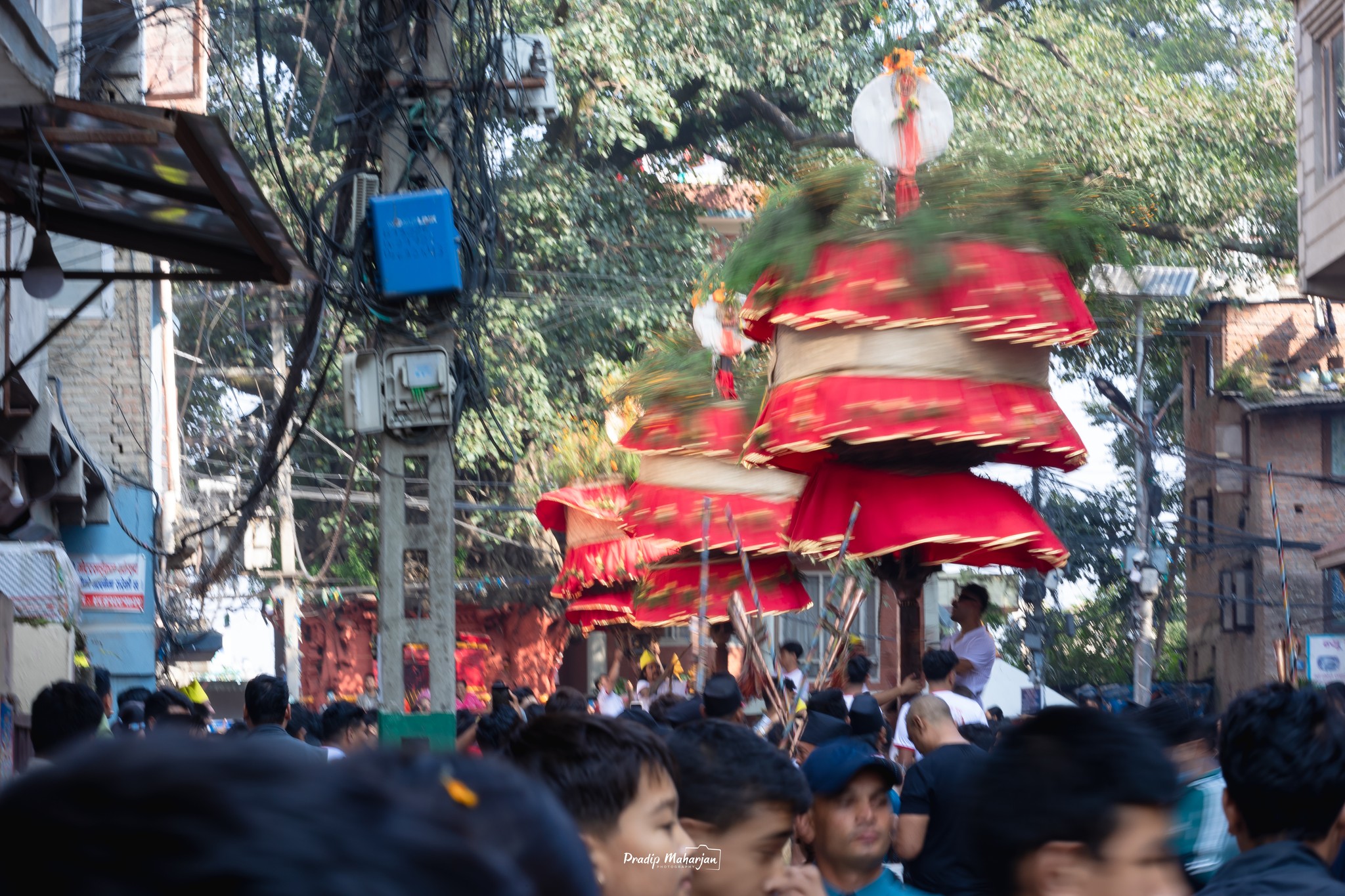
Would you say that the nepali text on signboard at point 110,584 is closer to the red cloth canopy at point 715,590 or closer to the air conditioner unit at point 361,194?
the red cloth canopy at point 715,590

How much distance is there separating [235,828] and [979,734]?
623cm

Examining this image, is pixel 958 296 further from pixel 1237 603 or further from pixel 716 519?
pixel 1237 603

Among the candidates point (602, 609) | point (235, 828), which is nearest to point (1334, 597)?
point (602, 609)

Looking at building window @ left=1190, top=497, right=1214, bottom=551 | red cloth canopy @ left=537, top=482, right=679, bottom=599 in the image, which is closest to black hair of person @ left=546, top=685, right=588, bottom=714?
red cloth canopy @ left=537, top=482, right=679, bottom=599

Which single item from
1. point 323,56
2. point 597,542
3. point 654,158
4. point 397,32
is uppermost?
point 323,56

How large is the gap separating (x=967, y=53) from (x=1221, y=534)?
43.7ft

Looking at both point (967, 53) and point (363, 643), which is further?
point (363, 643)

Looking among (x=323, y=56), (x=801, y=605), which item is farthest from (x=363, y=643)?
(x=801, y=605)

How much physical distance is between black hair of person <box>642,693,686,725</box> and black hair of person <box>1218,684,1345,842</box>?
10.6ft

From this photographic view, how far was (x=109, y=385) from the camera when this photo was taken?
1842cm

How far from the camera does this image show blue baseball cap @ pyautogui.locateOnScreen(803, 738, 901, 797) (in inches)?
150

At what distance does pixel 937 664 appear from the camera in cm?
705

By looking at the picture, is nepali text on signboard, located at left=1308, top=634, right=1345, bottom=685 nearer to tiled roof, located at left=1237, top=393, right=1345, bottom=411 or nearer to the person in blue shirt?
tiled roof, located at left=1237, top=393, right=1345, bottom=411

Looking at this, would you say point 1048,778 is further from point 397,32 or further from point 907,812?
point 397,32
